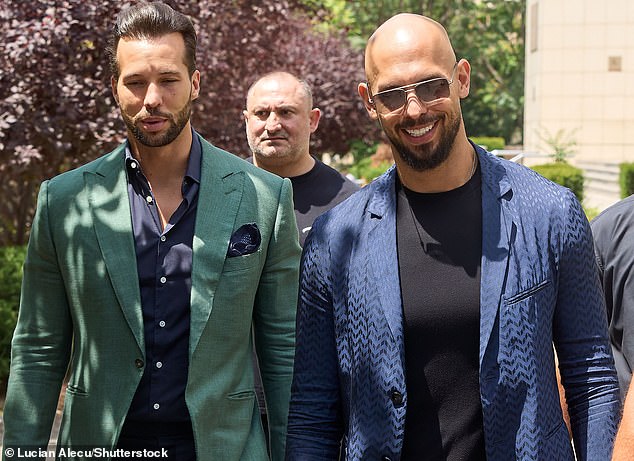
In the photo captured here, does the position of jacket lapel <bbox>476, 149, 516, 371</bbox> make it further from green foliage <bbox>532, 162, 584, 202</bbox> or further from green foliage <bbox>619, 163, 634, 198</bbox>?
green foliage <bbox>619, 163, 634, 198</bbox>

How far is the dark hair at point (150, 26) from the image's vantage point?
380 cm

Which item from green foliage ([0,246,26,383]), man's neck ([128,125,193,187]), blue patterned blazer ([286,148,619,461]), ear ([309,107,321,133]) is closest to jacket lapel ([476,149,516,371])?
blue patterned blazer ([286,148,619,461])

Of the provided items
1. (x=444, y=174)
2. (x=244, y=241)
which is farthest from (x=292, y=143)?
(x=444, y=174)

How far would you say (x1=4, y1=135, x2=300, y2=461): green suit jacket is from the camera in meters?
3.60

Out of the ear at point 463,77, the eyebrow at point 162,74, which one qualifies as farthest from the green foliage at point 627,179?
the ear at point 463,77

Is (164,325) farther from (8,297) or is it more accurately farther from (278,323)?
(8,297)

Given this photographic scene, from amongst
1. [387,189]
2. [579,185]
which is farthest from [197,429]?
[579,185]

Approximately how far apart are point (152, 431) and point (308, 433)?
0.69 metres

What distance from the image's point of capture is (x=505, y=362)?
2895mm

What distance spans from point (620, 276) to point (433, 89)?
1454 mm

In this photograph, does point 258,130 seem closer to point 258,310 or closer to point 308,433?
point 258,310

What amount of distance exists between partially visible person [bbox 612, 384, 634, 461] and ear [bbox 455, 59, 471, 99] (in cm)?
94

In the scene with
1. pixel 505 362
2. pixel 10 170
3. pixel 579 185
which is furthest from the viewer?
pixel 579 185

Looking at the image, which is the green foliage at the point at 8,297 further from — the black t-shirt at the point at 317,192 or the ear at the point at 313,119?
the black t-shirt at the point at 317,192
